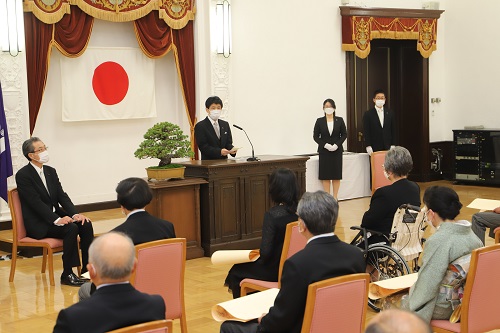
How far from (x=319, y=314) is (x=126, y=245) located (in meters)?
0.94

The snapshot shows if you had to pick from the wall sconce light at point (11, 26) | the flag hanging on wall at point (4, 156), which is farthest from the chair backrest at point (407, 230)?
the wall sconce light at point (11, 26)

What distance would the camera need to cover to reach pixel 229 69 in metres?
11.3

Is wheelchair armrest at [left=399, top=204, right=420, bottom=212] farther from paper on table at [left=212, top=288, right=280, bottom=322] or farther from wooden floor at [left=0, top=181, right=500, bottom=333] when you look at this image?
paper on table at [left=212, top=288, right=280, bottom=322]

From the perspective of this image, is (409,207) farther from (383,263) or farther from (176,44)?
(176,44)

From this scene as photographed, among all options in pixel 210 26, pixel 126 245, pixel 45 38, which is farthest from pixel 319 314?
A: pixel 210 26

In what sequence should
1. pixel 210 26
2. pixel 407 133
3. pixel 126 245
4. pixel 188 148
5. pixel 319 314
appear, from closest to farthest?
pixel 126 245
pixel 319 314
pixel 188 148
pixel 210 26
pixel 407 133

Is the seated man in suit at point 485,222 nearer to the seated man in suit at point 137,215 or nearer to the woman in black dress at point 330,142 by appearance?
the seated man in suit at point 137,215

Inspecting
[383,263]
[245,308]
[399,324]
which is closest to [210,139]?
[383,263]

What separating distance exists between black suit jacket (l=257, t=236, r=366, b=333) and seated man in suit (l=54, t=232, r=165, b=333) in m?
0.65

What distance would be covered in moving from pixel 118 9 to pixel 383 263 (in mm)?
6144

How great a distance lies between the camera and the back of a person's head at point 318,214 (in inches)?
140

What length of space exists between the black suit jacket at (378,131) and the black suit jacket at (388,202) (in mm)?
6329

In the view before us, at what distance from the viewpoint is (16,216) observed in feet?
22.5

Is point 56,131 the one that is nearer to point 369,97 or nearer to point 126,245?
point 369,97
